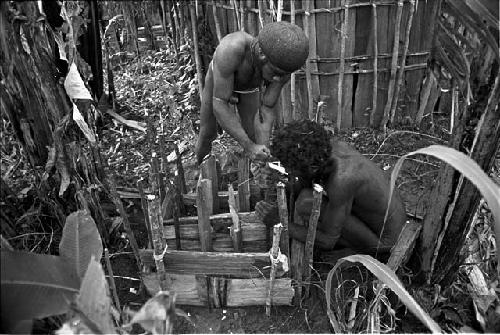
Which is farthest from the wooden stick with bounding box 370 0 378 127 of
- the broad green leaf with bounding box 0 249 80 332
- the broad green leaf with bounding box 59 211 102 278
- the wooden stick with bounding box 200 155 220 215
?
the broad green leaf with bounding box 0 249 80 332

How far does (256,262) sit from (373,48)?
2.23 m

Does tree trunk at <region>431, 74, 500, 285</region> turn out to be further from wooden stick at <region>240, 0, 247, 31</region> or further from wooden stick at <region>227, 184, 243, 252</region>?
wooden stick at <region>240, 0, 247, 31</region>

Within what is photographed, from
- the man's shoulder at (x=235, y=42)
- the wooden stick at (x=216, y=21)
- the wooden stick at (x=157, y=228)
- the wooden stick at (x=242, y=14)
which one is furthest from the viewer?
the wooden stick at (x=216, y=21)

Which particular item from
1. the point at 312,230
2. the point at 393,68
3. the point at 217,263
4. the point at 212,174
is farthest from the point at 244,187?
the point at 393,68

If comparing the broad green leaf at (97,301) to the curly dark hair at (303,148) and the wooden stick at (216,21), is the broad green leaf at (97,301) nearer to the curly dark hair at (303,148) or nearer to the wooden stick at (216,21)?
the curly dark hair at (303,148)

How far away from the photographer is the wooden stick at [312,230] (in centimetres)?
161

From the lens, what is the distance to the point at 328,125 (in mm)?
3795

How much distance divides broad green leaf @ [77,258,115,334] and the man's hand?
1.33m

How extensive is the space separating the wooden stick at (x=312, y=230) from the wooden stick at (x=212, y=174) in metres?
0.64

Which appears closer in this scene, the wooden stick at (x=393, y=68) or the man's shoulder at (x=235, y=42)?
the man's shoulder at (x=235, y=42)

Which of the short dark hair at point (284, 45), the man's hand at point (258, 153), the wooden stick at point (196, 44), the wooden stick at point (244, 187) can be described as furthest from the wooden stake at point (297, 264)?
the wooden stick at point (196, 44)

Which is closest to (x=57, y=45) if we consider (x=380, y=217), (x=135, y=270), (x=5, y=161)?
(x=5, y=161)

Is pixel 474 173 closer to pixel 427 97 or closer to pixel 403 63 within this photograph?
pixel 403 63

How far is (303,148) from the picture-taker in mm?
1942
